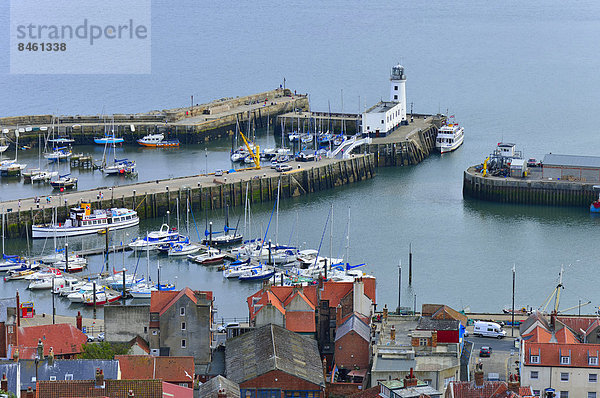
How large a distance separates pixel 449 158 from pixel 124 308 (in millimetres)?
55402

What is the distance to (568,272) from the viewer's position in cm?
6825

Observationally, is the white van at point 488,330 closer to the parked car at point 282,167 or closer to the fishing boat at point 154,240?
the fishing boat at point 154,240

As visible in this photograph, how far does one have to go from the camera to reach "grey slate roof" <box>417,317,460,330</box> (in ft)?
161

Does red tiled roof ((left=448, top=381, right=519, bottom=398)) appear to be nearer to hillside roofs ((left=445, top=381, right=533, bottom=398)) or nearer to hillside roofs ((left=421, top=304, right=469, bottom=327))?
hillside roofs ((left=445, top=381, right=533, bottom=398))

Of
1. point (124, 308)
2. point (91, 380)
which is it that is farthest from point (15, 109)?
point (91, 380)

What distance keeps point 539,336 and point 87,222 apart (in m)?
35.3

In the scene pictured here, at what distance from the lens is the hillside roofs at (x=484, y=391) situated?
3906 cm

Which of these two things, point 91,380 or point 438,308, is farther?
point 438,308

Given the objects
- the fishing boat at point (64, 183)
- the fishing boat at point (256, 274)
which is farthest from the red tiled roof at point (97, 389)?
the fishing boat at point (64, 183)

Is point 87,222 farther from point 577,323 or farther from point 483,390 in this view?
point 483,390

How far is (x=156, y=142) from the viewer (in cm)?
10544

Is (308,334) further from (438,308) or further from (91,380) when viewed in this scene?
(91,380)

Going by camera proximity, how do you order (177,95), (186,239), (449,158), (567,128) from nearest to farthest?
(186,239), (449,158), (567,128), (177,95)

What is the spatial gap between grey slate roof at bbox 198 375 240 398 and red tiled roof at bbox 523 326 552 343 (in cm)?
1127
